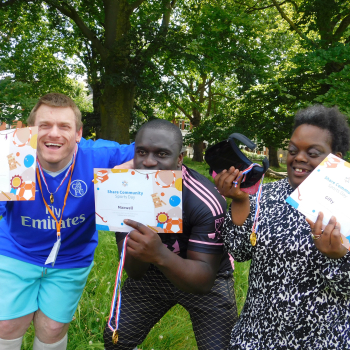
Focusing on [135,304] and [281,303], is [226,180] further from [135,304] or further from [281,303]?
[135,304]

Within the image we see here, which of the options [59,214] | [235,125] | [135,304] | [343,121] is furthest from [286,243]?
[235,125]

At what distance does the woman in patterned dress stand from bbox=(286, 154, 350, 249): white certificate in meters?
0.19

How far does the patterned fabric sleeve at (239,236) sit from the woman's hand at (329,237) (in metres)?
0.40

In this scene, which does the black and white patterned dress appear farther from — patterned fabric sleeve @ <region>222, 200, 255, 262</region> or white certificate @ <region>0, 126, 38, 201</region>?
white certificate @ <region>0, 126, 38, 201</region>

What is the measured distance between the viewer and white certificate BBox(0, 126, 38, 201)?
1905mm

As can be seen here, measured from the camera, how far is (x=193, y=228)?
2.05 meters

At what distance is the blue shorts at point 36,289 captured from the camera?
7.72 ft

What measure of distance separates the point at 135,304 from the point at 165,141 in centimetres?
114

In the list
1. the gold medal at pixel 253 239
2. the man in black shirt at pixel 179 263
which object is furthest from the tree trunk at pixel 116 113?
the gold medal at pixel 253 239

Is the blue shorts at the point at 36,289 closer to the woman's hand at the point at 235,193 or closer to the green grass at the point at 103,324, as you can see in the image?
the green grass at the point at 103,324

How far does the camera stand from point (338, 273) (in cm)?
155

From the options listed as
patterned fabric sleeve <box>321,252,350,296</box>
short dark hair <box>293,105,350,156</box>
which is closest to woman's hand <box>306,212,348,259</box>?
patterned fabric sleeve <box>321,252,350,296</box>

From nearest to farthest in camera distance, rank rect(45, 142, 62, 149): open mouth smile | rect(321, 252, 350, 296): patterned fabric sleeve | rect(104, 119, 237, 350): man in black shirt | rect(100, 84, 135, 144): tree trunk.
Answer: rect(321, 252, 350, 296): patterned fabric sleeve → rect(104, 119, 237, 350): man in black shirt → rect(45, 142, 62, 149): open mouth smile → rect(100, 84, 135, 144): tree trunk

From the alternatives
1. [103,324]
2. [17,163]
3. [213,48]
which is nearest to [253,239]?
[17,163]
